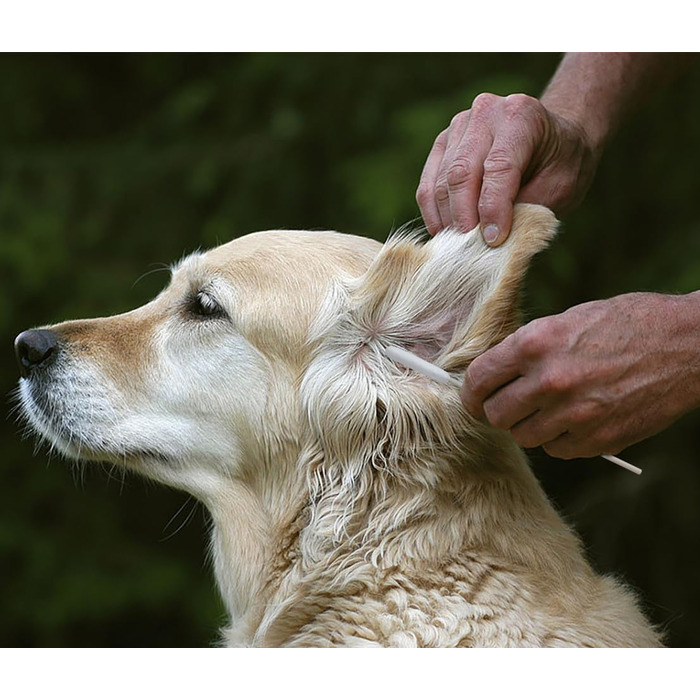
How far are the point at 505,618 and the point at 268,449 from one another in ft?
2.72

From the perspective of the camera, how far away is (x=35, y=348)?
9.94 feet

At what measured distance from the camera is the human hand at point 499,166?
2.58 metres

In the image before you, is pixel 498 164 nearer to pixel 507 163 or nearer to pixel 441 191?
pixel 507 163

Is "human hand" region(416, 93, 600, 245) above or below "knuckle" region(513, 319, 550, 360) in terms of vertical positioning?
above

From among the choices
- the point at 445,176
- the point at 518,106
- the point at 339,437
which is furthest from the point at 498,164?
the point at 339,437

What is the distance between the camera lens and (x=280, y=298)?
9.29ft

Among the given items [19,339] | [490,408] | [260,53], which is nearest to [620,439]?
[490,408]

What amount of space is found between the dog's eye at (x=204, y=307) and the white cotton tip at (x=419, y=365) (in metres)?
0.56

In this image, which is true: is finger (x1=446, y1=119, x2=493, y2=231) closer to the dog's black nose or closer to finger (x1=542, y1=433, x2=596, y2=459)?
finger (x1=542, y1=433, x2=596, y2=459)

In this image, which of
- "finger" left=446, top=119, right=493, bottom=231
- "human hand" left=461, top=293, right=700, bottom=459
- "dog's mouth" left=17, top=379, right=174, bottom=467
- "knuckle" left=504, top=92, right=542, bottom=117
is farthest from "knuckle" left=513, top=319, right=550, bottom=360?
"dog's mouth" left=17, top=379, right=174, bottom=467

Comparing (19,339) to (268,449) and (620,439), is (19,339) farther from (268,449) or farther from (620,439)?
(620,439)

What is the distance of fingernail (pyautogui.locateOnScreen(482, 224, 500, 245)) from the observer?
244 cm

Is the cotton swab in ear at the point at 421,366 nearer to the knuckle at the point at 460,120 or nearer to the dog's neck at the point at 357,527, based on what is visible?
the dog's neck at the point at 357,527

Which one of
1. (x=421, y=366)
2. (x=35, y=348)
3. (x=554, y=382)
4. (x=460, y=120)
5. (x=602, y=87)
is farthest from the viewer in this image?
(x=602, y=87)
